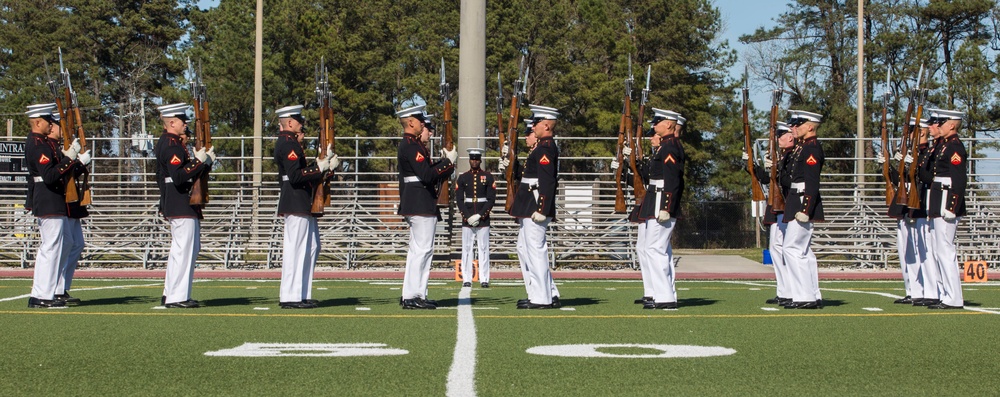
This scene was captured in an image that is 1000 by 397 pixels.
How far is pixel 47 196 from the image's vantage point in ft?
39.2

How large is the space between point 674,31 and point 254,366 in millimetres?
45848

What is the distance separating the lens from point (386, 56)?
189ft

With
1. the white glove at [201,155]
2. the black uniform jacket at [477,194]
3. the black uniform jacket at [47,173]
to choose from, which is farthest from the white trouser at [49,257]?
the black uniform jacket at [477,194]

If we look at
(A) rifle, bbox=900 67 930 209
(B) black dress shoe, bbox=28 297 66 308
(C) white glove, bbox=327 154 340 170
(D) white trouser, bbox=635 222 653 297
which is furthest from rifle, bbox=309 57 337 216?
(A) rifle, bbox=900 67 930 209

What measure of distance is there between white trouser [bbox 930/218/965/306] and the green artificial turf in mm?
415

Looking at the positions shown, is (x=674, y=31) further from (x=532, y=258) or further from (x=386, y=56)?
(x=532, y=258)

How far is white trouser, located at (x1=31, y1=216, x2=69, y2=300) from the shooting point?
39.1ft

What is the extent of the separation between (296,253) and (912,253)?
6.99 m

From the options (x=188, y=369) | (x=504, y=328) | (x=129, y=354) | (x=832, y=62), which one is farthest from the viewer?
(x=832, y=62)

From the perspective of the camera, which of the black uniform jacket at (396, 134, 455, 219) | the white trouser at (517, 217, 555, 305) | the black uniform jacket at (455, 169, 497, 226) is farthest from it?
the black uniform jacket at (455, 169, 497, 226)

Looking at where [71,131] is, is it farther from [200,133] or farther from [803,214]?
[803,214]

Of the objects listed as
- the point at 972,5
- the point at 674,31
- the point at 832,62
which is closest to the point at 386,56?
the point at 674,31

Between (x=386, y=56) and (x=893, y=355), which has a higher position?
(x=386, y=56)

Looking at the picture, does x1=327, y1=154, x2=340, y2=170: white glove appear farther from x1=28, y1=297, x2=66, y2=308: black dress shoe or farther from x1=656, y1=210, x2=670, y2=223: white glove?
x1=656, y1=210, x2=670, y2=223: white glove
